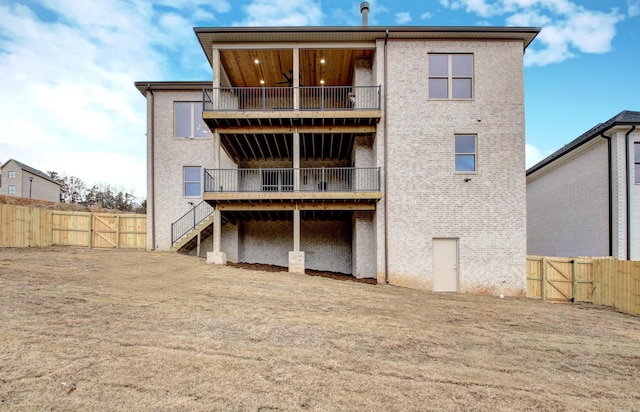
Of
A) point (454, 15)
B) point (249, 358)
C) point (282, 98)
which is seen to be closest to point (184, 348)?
point (249, 358)

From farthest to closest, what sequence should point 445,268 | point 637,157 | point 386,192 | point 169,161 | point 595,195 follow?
point 169,161, point 595,195, point 637,157, point 386,192, point 445,268

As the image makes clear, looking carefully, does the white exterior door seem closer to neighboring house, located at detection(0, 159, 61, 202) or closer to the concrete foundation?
the concrete foundation

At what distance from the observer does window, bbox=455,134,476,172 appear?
12.9 m

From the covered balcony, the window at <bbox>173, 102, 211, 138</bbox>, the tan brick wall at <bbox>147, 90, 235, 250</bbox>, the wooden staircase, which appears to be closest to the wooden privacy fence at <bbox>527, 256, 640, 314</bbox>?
the covered balcony

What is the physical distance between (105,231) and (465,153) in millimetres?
17227

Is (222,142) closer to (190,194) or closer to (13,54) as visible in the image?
(190,194)

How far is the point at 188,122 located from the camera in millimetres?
16562

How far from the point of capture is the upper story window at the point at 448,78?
13211mm

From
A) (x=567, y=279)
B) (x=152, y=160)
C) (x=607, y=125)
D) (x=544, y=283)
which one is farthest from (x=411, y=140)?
(x=152, y=160)

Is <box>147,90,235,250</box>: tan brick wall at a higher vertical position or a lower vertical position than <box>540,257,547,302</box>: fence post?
higher

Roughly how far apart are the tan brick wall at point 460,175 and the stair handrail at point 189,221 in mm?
8817

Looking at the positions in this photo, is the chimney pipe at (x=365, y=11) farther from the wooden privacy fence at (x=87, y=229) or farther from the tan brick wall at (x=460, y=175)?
the wooden privacy fence at (x=87, y=229)

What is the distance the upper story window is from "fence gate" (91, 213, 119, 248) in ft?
53.1

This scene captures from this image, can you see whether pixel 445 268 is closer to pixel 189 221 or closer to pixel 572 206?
pixel 572 206
